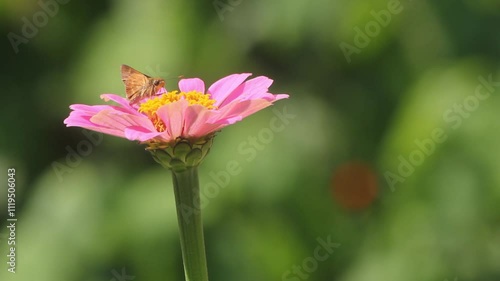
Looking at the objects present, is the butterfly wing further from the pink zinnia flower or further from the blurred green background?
the blurred green background

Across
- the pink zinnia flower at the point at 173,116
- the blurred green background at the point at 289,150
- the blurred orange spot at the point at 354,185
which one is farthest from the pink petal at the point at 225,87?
the blurred orange spot at the point at 354,185

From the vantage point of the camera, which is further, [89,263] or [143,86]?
[89,263]

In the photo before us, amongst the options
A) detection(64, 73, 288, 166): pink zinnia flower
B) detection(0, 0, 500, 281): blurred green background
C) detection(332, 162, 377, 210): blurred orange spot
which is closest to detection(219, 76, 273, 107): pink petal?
detection(64, 73, 288, 166): pink zinnia flower

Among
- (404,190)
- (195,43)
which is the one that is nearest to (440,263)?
(404,190)

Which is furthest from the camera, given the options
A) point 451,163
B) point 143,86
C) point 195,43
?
point 195,43

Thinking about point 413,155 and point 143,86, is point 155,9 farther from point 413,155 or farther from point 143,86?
point 143,86

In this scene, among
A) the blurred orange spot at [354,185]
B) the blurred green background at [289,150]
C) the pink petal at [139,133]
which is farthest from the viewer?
Result: the blurred orange spot at [354,185]

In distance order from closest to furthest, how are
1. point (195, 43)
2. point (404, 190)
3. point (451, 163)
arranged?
point (451, 163) < point (404, 190) < point (195, 43)

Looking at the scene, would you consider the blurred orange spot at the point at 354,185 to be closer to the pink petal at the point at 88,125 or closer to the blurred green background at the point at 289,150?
the blurred green background at the point at 289,150
